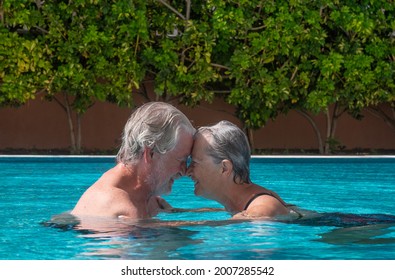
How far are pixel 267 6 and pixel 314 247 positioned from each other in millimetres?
9092

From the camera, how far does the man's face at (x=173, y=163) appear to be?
19.4 feet

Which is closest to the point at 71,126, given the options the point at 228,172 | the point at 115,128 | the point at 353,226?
the point at 115,128

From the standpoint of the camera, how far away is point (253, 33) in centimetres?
1482

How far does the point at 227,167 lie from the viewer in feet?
19.9

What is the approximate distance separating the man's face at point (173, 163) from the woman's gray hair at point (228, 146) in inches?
5.6

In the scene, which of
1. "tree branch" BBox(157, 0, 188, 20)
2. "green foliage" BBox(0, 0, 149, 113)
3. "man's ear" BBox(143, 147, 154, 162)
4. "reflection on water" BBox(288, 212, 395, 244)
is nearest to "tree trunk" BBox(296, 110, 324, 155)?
"tree branch" BBox(157, 0, 188, 20)

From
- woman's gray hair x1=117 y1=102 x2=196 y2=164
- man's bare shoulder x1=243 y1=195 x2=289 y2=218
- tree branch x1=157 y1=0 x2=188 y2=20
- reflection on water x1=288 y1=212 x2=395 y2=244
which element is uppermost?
tree branch x1=157 y1=0 x2=188 y2=20

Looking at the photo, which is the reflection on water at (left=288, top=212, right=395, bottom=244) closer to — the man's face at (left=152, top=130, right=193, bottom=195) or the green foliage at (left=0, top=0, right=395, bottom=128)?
the man's face at (left=152, top=130, right=193, bottom=195)

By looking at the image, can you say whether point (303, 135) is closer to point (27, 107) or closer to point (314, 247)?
point (27, 107)

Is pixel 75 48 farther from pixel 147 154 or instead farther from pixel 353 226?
pixel 147 154

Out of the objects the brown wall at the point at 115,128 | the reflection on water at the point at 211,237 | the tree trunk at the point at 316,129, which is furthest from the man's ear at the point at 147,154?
the brown wall at the point at 115,128

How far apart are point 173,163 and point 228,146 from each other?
382mm

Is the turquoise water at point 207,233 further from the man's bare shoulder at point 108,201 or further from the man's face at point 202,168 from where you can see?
the man's face at point 202,168

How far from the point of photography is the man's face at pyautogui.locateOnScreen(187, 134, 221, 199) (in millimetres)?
6027
